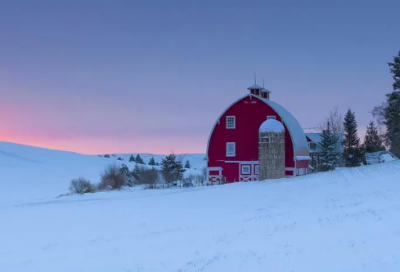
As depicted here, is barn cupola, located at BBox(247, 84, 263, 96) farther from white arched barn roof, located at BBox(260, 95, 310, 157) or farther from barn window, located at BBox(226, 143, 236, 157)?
barn window, located at BBox(226, 143, 236, 157)

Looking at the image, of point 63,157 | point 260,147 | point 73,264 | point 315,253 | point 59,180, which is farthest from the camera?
point 63,157

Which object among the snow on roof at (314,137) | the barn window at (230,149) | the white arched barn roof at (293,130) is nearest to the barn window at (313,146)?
the snow on roof at (314,137)

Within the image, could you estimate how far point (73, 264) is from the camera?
13797 millimetres

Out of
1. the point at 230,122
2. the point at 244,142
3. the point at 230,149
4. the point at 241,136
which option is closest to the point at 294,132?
the point at 244,142

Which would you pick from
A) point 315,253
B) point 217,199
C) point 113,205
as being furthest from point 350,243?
point 113,205

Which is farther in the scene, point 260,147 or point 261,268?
point 260,147

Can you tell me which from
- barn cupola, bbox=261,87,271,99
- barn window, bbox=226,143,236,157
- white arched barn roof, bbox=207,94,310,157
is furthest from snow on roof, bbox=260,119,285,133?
barn cupola, bbox=261,87,271,99

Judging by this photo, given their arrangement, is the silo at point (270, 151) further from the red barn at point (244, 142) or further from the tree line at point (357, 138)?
the tree line at point (357, 138)

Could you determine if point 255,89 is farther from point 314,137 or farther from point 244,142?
point 314,137

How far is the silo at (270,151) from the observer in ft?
132

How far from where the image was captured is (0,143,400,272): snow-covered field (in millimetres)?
12461

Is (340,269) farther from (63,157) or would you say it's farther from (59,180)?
(63,157)

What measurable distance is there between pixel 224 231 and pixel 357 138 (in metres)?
49.3

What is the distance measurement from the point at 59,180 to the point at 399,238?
2023 inches
